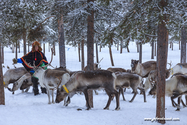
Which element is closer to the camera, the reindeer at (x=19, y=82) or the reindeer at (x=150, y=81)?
the reindeer at (x=19, y=82)

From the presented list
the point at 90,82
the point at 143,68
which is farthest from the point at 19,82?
the point at 143,68

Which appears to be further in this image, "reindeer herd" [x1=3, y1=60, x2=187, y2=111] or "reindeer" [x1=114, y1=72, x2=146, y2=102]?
"reindeer" [x1=114, y1=72, x2=146, y2=102]

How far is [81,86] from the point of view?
714 cm

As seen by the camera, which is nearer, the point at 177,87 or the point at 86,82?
the point at 86,82

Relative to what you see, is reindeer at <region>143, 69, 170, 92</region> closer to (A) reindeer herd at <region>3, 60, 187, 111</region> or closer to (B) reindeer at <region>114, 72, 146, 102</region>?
(A) reindeer herd at <region>3, 60, 187, 111</region>

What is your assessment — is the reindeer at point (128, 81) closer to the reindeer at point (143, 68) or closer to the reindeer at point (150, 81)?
the reindeer at point (150, 81)

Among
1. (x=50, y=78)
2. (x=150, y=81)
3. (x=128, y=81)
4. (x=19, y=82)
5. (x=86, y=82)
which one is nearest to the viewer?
(x=86, y=82)

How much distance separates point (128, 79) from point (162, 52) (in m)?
4.25

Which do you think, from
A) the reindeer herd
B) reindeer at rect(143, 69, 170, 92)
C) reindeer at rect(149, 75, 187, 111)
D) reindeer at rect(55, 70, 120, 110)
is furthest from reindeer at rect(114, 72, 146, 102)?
reindeer at rect(55, 70, 120, 110)

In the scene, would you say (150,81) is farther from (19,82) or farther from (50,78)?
(19,82)

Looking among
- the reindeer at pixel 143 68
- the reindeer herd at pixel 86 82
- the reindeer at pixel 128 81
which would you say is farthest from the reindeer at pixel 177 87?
the reindeer at pixel 143 68

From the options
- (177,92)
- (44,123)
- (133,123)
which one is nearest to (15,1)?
(44,123)

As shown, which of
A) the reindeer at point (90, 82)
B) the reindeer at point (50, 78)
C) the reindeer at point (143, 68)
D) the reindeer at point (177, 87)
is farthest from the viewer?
the reindeer at point (143, 68)

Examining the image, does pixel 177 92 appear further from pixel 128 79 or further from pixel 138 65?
pixel 138 65
